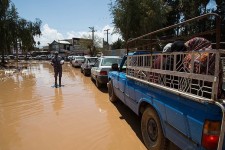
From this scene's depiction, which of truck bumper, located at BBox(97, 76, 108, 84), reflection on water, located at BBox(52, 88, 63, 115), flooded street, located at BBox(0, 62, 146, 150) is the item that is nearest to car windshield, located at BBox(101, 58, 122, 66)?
truck bumper, located at BBox(97, 76, 108, 84)

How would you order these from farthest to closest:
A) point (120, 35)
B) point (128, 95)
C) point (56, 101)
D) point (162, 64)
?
point (120, 35)
point (56, 101)
point (128, 95)
point (162, 64)

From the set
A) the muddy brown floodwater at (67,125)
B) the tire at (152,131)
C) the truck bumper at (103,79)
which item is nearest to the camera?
the tire at (152,131)

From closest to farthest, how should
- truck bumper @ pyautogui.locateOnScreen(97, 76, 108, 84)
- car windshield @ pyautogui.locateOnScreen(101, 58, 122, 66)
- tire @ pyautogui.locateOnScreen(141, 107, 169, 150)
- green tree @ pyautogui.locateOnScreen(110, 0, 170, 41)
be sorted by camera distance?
Result: tire @ pyautogui.locateOnScreen(141, 107, 169, 150)
truck bumper @ pyautogui.locateOnScreen(97, 76, 108, 84)
car windshield @ pyautogui.locateOnScreen(101, 58, 122, 66)
green tree @ pyautogui.locateOnScreen(110, 0, 170, 41)

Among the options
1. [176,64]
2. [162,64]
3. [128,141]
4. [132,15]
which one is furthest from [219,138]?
[132,15]

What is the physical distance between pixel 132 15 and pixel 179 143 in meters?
20.6

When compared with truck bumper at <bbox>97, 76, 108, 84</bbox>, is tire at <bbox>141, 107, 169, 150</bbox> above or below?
below

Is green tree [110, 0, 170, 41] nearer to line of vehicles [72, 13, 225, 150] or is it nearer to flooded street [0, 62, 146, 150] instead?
flooded street [0, 62, 146, 150]

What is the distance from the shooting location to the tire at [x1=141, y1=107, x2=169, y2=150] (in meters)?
4.25

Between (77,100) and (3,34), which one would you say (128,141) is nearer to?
(77,100)

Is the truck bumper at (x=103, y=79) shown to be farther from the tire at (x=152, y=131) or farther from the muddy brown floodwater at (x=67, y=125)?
the tire at (x=152, y=131)

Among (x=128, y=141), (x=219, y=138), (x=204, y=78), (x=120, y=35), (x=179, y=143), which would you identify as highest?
(x=120, y=35)

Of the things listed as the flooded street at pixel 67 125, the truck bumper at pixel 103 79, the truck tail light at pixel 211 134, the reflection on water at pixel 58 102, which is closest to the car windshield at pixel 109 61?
A: the truck bumper at pixel 103 79

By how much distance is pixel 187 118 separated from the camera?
129 inches

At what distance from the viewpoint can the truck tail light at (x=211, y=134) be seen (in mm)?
2947
